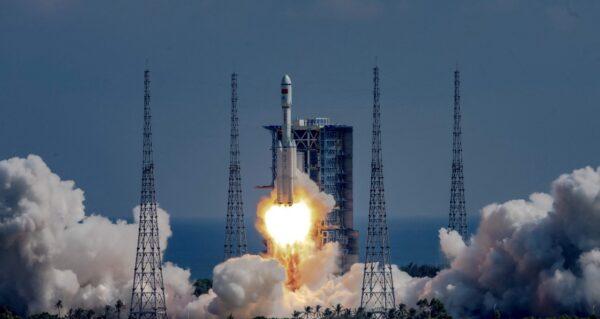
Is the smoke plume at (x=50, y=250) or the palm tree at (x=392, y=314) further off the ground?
the smoke plume at (x=50, y=250)

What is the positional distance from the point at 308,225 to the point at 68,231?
20576 millimetres

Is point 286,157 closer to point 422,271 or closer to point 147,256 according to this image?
point 147,256

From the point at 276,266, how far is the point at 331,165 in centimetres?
2307

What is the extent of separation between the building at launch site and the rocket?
7.78 metres

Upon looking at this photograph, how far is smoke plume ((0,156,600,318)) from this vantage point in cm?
12012

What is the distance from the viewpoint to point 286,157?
431ft

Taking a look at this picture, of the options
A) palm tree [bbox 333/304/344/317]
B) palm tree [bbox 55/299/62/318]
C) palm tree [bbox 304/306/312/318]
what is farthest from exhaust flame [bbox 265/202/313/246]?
palm tree [bbox 55/299/62/318]

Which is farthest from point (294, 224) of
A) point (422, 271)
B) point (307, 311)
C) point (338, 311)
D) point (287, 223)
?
point (422, 271)

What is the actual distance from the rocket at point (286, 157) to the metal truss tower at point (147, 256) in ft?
37.9

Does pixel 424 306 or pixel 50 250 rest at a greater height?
pixel 50 250

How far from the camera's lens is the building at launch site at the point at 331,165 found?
141875mm

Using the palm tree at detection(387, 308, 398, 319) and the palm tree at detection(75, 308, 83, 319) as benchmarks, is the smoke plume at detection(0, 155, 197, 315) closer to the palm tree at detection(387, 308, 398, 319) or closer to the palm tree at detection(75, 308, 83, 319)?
the palm tree at detection(75, 308, 83, 319)

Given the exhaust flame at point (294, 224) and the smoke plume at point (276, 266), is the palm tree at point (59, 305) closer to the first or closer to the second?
the smoke plume at point (276, 266)

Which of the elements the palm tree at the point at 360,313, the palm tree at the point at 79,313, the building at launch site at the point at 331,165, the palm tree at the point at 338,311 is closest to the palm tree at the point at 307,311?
the palm tree at the point at 338,311
